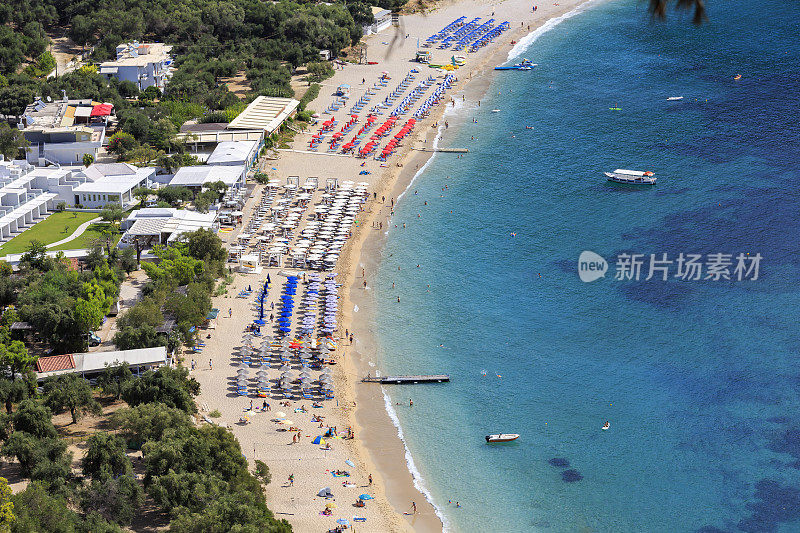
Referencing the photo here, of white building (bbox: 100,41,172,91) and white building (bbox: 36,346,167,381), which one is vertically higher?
white building (bbox: 100,41,172,91)

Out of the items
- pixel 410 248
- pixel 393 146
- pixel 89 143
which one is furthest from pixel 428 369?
pixel 89 143

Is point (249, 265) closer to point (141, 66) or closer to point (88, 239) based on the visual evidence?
point (88, 239)

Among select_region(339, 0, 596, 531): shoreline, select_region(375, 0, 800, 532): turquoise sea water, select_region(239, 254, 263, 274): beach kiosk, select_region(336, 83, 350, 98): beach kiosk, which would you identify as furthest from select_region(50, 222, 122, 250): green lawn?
select_region(336, 83, 350, 98): beach kiosk

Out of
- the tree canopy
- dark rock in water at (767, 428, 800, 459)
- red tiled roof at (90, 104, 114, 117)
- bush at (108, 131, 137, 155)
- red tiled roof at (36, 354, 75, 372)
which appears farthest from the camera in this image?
red tiled roof at (90, 104, 114, 117)

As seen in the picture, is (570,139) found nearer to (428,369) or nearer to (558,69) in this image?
(558,69)

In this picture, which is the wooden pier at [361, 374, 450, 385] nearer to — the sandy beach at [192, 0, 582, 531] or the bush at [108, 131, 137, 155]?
the sandy beach at [192, 0, 582, 531]

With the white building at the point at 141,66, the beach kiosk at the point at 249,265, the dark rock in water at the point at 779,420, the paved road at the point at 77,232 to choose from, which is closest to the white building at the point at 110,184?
the paved road at the point at 77,232
